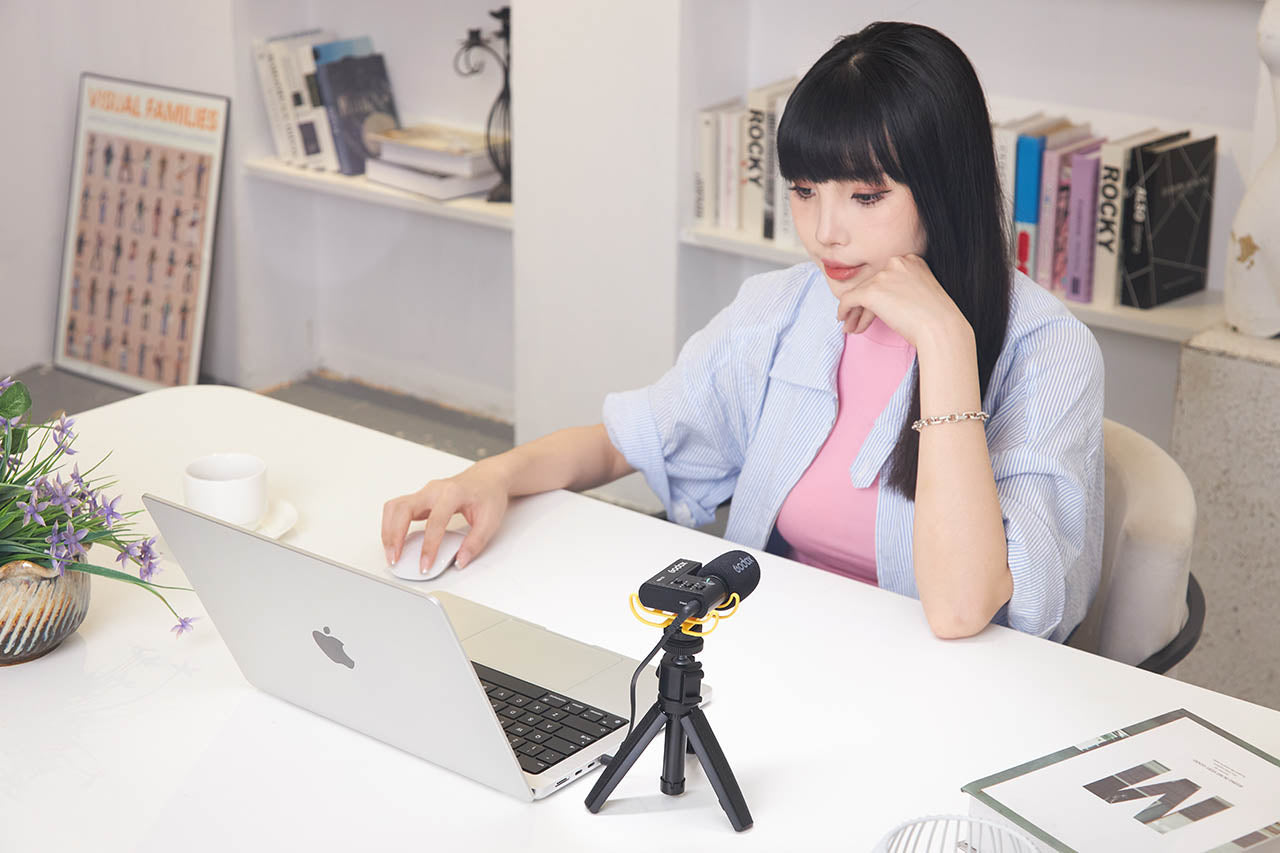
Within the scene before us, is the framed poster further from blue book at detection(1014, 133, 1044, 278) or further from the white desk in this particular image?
the white desk

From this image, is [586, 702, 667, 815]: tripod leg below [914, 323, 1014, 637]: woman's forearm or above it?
below

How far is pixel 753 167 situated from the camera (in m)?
2.88

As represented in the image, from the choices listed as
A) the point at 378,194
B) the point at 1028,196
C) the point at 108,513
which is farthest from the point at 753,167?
the point at 108,513

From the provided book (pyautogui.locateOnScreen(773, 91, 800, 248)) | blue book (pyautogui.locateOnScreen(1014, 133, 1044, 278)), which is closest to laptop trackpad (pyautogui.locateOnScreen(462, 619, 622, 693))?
blue book (pyautogui.locateOnScreen(1014, 133, 1044, 278))

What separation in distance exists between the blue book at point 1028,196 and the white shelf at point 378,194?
4.11 ft

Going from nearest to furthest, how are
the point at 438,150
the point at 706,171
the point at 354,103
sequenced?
1. the point at 706,171
2. the point at 438,150
3. the point at 354,103

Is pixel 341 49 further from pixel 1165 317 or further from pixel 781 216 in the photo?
pixel 1165 317

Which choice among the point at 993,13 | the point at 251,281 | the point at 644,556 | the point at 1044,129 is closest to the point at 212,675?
the point at 644,556

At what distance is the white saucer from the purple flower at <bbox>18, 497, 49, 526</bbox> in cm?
27

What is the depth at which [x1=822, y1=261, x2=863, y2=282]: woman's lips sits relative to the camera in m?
1.48

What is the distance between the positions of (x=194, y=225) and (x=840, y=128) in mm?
2826

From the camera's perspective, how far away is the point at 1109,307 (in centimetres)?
246

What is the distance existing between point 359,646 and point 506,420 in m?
2.76

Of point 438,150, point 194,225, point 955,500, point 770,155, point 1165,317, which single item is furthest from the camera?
point 194,225
